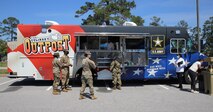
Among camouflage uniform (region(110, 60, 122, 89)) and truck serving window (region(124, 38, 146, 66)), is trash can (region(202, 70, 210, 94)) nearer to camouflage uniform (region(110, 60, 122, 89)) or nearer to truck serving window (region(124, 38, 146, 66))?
truck serving window (region(124, 38, 146, 66))

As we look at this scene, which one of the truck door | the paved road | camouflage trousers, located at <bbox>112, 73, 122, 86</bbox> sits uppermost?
the truck door

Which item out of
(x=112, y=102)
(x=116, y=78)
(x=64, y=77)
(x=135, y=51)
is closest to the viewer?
(x=112, y=102)

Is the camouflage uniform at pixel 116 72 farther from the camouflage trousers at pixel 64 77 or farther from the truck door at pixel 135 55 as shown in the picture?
the camouflage trousers at pixel 64 77

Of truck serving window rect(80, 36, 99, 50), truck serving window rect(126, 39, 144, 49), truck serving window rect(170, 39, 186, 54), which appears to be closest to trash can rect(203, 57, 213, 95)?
truck serving window rect(170, 39, 186, 54)

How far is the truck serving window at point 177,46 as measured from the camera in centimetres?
1354

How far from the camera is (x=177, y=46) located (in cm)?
1359

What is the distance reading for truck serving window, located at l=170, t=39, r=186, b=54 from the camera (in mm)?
13539

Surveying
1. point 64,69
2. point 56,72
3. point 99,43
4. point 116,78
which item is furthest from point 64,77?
point 99,43

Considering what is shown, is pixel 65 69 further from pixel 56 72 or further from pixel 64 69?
pixel 56 72

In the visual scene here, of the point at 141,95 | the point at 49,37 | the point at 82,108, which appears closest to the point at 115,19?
the point at 49,37

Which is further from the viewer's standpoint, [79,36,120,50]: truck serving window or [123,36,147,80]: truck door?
[123,36,147,80]: truck door

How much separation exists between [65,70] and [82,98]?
7.27 feet

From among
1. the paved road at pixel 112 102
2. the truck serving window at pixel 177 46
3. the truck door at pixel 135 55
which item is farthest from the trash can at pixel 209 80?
the truck door at pixel 135 55

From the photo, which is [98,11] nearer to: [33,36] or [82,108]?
[33,36]
